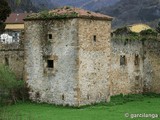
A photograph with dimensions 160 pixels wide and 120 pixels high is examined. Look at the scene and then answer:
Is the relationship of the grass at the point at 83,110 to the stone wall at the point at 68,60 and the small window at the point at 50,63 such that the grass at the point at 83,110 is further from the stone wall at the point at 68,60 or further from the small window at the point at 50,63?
the small window at the point at 50,63

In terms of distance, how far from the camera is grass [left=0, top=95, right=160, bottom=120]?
1248 inches

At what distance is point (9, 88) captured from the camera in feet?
121

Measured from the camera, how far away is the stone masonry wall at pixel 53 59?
36.2 metres

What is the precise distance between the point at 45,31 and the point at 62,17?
1651mm

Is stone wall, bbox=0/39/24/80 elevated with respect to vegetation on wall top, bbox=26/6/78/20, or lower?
lower

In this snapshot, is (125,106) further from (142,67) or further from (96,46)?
(142,67)

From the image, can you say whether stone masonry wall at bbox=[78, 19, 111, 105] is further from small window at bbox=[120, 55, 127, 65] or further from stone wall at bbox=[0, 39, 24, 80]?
stone wall at bbox=[0, 39, 24, 80]

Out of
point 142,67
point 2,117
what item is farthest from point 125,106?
point 2,117

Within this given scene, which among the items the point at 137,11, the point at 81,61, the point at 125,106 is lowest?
the point at 125,106

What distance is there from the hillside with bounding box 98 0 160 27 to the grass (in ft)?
369

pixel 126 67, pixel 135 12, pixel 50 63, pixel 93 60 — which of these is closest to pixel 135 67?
pixel 126 67

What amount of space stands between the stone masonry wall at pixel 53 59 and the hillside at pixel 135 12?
113962 millimetres

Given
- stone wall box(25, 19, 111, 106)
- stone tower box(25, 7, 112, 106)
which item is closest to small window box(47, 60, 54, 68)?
stone tower box(25, 7, 112, 106)

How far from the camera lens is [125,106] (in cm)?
3781
